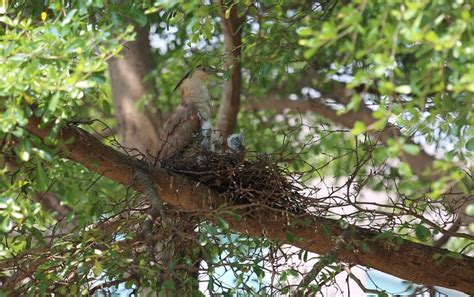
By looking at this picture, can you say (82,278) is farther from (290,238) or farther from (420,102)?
(420,102)

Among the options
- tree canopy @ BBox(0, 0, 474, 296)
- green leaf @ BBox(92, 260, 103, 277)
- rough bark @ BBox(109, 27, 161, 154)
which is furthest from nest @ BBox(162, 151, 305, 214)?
rough bark @ BBox(109, 27, 161, 154)

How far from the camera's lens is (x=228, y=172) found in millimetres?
5199

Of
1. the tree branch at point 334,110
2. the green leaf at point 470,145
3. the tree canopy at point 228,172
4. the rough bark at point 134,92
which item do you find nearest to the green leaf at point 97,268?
the tree canopy at point 228,172

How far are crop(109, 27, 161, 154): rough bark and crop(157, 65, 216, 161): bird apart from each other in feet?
3.93

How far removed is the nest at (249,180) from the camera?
5.13 m

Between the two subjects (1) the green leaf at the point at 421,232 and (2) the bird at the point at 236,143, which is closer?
(1) the green leaf at the point at 421,232

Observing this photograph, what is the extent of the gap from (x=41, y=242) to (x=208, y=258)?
0.99 meters

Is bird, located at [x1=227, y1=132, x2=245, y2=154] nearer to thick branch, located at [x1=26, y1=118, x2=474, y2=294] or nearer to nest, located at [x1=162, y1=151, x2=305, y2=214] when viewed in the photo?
nest, located at [x1=162, y1=151, x2=305, y2=214]

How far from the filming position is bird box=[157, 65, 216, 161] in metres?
6.27

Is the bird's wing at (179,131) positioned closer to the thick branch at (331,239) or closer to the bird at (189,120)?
the bird at (189,120)

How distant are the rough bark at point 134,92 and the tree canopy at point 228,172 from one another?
3.79 ft

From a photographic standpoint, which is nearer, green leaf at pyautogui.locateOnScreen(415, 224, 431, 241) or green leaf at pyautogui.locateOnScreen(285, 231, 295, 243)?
green leaf at pyautogui.locateOnScreen(415, 224, 431, 241)

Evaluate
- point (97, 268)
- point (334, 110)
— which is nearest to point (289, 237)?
point (97, 268)

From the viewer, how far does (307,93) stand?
8.95 meters
